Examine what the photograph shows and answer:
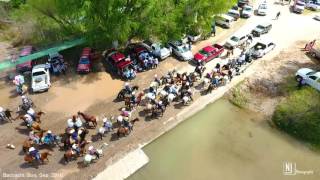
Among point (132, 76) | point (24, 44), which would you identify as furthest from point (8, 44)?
point (132, 76)

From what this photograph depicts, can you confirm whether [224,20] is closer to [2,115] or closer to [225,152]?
[225,152]

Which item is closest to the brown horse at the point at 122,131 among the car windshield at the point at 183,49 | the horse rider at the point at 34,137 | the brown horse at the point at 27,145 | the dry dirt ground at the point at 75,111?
the dry dirt ground at the point at 75,111

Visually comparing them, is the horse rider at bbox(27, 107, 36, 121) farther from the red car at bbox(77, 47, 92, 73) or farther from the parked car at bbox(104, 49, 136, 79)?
the parked car at bbox(104, 49, 136, 79)

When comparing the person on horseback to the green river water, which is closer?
the green river water

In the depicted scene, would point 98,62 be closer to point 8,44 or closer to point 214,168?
point 8,44

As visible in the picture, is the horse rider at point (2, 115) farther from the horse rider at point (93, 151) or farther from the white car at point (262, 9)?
the white car at point (262, 9)

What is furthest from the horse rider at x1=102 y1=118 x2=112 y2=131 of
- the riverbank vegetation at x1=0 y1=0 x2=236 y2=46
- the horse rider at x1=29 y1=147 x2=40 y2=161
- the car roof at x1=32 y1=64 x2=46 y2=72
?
the riverbank vegetation at x1=0 y1=0 x2=236 y2=46

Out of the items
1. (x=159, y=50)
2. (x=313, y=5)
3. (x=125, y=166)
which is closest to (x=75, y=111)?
(x=125, y=166)
